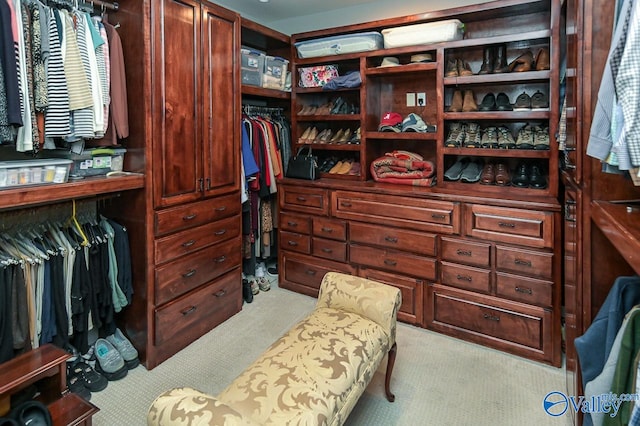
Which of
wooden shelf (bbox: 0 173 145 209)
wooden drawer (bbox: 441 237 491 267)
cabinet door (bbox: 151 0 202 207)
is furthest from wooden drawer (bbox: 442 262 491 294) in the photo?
wooden shelf (bbox: 0 173 145 209)

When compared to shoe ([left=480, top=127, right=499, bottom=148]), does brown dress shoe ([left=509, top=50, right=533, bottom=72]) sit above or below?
above

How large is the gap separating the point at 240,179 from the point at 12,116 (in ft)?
5.00

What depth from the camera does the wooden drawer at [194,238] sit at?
2.40m

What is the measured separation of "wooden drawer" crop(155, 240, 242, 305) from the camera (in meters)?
2.41

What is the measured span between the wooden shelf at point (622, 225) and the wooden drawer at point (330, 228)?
1902mm

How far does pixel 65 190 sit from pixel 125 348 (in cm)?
103

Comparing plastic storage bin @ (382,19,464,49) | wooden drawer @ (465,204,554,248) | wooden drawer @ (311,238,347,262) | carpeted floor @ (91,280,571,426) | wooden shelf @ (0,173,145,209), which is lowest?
carpeted floor @ (91,280,571,426)

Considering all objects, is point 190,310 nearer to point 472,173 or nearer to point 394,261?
point 394,261

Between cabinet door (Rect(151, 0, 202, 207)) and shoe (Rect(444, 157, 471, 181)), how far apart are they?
1.73m

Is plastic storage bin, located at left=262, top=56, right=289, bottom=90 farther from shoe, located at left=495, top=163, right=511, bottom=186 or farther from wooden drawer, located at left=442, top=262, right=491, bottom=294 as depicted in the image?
wooden drawer, located at left=442, top=262, right=491, bottom=294

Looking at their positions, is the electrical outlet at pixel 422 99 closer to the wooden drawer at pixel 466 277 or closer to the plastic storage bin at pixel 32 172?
the wooden drawer at pixel 466 277

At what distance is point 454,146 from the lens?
280 cm

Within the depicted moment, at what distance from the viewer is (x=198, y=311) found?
2.69 m

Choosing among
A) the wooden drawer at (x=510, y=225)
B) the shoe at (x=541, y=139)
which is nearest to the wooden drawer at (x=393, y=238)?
the wooden drawer at (x=510, y=225)
